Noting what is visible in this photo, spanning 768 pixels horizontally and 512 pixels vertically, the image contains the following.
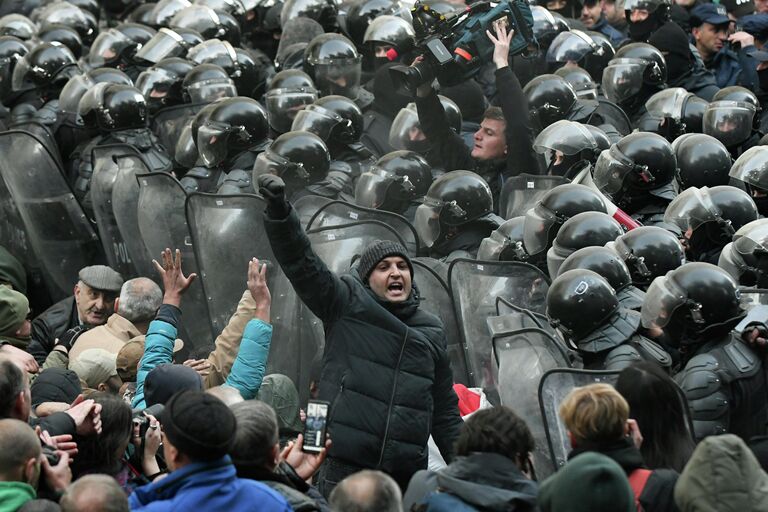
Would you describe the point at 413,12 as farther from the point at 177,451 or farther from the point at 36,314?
the point at 177,451

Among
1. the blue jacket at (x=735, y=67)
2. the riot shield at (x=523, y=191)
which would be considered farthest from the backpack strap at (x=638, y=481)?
the blue jacket at (x=735, y=67)

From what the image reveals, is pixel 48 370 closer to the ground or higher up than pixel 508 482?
closer to the ground

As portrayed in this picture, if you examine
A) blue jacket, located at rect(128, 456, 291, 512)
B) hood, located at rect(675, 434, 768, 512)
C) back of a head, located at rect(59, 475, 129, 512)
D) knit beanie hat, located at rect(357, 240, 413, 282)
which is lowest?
knit beanie hat, located at rect(357, 240, 413, 282)

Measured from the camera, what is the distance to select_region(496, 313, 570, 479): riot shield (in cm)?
698

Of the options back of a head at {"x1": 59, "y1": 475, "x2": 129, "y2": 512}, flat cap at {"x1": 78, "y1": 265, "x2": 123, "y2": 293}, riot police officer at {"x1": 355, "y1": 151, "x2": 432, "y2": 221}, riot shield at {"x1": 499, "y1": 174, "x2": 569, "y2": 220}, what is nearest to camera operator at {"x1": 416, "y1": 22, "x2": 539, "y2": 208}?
riot shield at {"x1": 499, "y1": 174, "x2": 569, "y2": 220}

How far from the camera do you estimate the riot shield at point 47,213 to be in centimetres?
1102

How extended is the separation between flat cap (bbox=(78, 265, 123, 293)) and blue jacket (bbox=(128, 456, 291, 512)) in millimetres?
4417

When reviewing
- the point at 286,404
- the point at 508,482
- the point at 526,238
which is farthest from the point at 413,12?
the point at 508,482

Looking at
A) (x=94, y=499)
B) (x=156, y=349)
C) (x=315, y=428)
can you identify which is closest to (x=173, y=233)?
(x=156, y=349)

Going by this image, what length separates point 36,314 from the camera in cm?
1106

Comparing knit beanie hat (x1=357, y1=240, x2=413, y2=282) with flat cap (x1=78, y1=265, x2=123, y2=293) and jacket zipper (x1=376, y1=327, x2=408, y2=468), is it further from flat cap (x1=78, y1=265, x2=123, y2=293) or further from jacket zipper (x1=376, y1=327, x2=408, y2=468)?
flat cap (x1=78, y1=265, x2=123, y2=293)

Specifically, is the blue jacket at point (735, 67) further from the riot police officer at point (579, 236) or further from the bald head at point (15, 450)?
the bald head at point (15, 450)

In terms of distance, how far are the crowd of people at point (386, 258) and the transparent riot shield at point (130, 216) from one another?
0.8 inches

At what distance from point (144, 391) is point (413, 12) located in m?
5.38
